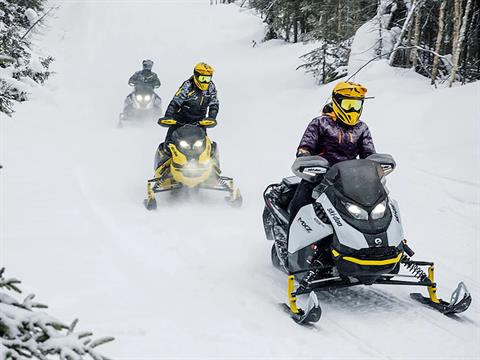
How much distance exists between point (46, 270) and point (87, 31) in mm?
28441

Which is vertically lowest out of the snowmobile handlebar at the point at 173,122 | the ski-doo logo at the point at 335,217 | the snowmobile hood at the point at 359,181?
the snowmobile handlebar at the point at 173,122

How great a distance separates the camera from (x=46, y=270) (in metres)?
5.54

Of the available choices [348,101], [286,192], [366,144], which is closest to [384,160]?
[366,144]

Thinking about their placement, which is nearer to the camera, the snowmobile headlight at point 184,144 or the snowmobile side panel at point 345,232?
the snowmobile side panel at point 345,232

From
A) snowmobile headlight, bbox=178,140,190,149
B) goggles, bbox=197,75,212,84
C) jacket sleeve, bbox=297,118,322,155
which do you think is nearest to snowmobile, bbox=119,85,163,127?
goggles, bbox=197,75,212,84

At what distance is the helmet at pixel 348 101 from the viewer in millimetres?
5242

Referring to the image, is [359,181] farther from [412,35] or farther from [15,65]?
[15,65]

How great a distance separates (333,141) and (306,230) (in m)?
0.97

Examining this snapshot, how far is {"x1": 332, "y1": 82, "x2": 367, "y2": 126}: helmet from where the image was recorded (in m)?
5.24

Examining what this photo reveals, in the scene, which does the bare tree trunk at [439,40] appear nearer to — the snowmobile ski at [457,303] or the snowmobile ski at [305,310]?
the snowmobile ski at [457,303]

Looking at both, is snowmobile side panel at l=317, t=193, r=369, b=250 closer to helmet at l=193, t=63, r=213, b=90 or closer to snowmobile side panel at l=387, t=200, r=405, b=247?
snowmobile side panel at l=387, t=200, r=405, b=247

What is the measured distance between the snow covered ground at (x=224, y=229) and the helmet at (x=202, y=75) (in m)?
1.83

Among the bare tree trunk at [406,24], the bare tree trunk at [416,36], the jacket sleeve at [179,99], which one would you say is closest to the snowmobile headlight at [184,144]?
the jacket sleeve at [179,99]

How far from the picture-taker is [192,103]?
9023 mm
